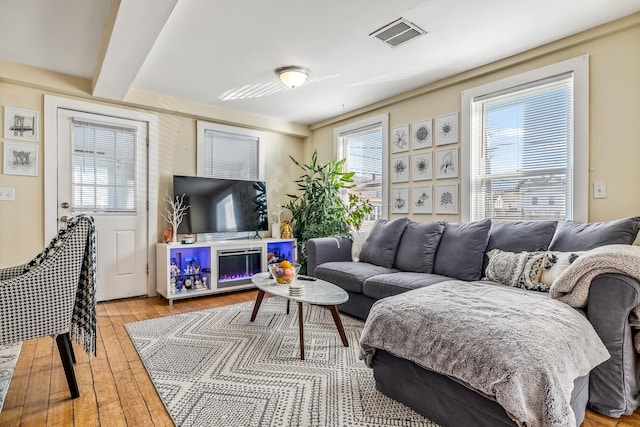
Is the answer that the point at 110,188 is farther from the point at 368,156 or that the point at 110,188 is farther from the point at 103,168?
the point at 368,156

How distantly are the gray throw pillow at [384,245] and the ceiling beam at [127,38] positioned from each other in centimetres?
259

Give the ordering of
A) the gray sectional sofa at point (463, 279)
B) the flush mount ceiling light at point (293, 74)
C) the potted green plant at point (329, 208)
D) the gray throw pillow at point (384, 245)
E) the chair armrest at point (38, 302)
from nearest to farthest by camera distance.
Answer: the gray sectional sofa at point (463, 279) < the chair armrest at point (38, 302) < the flush mount ceiling light at point (293, 74) < the gray throw pillow at point (384, 245) < the potted green plant at point (329, 208)

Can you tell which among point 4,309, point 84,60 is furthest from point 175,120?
point 4,309

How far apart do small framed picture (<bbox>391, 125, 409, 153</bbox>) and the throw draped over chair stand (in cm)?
320

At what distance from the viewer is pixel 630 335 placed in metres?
1.72

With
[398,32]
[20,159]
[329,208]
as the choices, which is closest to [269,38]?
[398,32]

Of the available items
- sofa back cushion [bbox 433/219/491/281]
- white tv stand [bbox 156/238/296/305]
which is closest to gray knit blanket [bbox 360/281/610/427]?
sofa back cushion [bbox 433/219/491/281]

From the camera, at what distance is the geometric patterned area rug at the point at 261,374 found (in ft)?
5.53

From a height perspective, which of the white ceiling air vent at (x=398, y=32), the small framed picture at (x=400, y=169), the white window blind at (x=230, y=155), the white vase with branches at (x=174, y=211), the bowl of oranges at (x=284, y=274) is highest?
the white ceiling air vent at (x=398, y=32)

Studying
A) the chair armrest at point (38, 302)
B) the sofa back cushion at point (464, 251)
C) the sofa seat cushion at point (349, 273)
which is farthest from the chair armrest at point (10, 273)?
the sofa back cushion at point (464, 251)

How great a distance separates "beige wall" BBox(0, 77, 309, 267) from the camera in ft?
10.8

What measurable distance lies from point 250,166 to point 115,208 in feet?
5.95

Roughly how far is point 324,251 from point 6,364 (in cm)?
262

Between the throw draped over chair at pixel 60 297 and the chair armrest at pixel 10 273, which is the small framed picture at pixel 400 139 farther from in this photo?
the chair armrest at pixel 10 273
